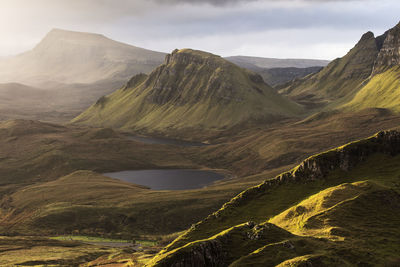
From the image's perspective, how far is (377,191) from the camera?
220 feet

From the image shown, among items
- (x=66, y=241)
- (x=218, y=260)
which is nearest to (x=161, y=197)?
(x=66, y=241)

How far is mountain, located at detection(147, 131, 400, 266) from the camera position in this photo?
49312 mm

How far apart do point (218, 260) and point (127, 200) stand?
374 feet

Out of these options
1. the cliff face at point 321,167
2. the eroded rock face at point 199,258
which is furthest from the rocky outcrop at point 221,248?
the cliff face at point 321,167

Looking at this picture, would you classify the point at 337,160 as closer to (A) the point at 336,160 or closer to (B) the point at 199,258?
(A) the point at 336,160

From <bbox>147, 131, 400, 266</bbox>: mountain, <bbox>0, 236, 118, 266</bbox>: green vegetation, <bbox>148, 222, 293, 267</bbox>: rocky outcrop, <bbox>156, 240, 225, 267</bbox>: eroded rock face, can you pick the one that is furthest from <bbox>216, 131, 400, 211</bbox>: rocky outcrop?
<bbox>0, 236, 118, 266</bbox>: green vegetation

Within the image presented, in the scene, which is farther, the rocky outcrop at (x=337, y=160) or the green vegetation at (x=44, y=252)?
the green vegetation at (x=44, y=252)

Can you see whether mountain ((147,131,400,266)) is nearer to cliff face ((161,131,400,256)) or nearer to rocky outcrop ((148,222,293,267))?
cliff face ((161,131,400,256))

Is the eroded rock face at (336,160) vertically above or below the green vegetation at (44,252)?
above

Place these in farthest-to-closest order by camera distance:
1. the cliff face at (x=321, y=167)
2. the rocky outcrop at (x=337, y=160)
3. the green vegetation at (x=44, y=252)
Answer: the green vegetation at (x=44, y=252) → the rocky outcrop at (x=337, y=160) → the cliff face at (x=321, y=167)

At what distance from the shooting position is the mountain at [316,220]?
162 ft

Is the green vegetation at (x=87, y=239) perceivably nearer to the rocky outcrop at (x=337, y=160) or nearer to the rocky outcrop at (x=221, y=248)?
the rocky outcrop at (x=337, y=160)

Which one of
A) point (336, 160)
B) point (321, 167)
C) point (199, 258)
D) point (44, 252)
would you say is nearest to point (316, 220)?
point (321, 167)

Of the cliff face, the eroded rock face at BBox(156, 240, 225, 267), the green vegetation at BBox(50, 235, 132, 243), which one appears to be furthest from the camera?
the green vegetation at BBox(50, 235, 132, 243)
